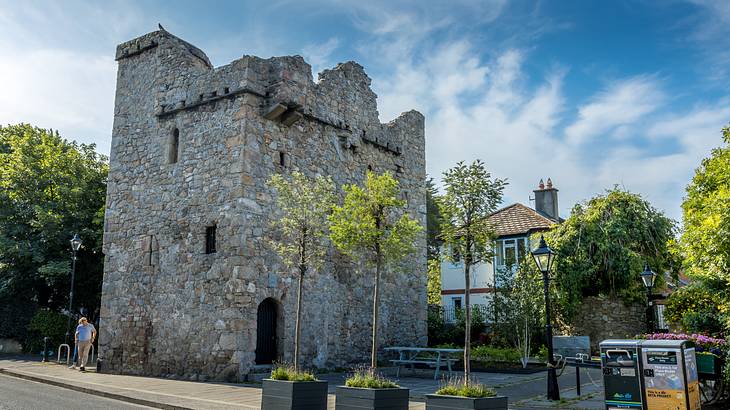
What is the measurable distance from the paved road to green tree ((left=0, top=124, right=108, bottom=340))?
9826 mm

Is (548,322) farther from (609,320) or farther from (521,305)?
(609,320)

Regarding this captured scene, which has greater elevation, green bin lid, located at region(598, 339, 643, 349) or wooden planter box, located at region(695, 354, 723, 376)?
green bin lid, located at region(598, 339, 643, 349)

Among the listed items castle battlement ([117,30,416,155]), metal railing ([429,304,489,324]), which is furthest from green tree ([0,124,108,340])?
metal railing ([429,304,489,324])

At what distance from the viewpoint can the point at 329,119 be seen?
17875mm

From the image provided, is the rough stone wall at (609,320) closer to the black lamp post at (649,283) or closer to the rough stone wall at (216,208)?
the black lamp post at (649,283)

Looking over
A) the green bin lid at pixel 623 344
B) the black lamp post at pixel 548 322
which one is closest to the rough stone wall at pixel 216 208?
the black lamp post at pixel 548 322

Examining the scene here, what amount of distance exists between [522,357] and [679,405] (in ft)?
31.9

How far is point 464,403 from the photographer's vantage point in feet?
25.1

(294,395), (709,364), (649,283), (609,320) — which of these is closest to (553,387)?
(709,364)

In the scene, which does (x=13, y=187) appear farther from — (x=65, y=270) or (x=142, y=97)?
(x=142, y=97)

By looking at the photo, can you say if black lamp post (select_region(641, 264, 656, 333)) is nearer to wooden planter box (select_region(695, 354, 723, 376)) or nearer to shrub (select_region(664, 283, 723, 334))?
shrub (select_region(664, 283, 723, 334))

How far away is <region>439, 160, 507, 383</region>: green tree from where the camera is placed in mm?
11008

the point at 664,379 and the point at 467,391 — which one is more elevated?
the point at 664,379

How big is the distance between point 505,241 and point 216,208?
651 inches
